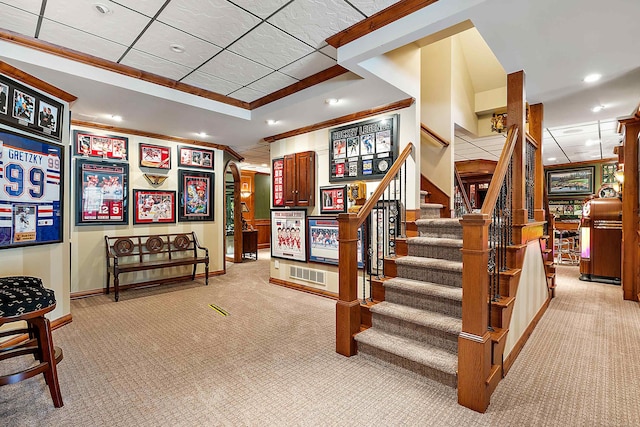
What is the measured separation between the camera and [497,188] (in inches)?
95.5

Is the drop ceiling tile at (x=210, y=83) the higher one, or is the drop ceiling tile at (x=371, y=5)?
the drop ceiling tile at (x=371, y=5)

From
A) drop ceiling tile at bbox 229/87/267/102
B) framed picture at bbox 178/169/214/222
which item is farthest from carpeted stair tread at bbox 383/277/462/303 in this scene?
framed picture at bbox 178/169/214/222

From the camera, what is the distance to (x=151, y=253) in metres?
5.30

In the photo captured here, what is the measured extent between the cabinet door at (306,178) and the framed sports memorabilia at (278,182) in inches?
18.5

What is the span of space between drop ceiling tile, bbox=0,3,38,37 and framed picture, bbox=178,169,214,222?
3281 mm

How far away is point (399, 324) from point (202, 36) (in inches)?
122

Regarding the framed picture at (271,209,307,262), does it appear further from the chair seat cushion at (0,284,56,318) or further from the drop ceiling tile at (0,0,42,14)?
the drop ceiling tile at (0,0,42,14)

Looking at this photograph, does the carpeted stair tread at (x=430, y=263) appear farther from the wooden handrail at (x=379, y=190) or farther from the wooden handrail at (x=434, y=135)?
the wooden handrail at (x=434, y=135)

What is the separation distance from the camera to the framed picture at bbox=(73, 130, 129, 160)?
4.74 m

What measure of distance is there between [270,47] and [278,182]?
9.38 feet

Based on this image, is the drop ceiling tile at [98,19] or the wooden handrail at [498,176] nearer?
the wooden handrail at [498,176]

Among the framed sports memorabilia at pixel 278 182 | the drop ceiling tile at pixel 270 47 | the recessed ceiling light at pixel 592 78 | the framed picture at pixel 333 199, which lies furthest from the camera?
the framed sports memorabilia at pixel 278 182

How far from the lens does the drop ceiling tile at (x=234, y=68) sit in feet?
10.4

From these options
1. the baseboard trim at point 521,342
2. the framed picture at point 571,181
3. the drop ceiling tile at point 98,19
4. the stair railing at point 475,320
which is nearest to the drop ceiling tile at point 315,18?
the drop ceiling tile at point 98,19
